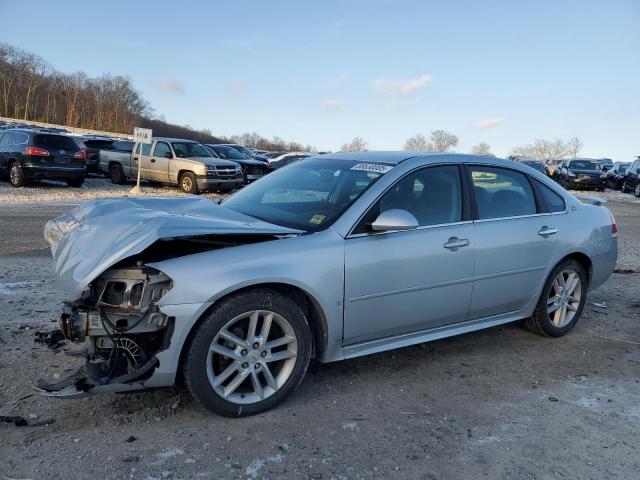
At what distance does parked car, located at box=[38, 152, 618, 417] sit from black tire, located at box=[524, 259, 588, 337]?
2 cm

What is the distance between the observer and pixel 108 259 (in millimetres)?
2982

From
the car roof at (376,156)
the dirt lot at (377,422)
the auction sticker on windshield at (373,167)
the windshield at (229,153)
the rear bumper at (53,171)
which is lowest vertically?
the dirt lot at (377,422)

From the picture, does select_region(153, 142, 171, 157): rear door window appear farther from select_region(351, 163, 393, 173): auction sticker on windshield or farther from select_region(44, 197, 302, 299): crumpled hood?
select_region(351, 163, 393, 173): auction sticker on windshield

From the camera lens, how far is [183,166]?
61.1 feet

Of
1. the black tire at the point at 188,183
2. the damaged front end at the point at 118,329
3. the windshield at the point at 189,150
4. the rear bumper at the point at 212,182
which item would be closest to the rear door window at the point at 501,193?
the damaged front end at the point at 118,329

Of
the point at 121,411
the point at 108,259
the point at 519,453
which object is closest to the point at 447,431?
the point at 519,453

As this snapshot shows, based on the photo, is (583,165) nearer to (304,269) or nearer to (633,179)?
(633,179)

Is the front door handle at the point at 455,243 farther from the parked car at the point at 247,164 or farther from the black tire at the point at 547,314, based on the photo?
the parked car at the point at 247,164

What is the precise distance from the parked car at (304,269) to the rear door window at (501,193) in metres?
0.01

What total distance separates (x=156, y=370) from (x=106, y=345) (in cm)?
34

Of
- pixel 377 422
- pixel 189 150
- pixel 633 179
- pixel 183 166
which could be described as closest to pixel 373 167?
pixel 377 422

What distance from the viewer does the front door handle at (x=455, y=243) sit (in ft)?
12.8

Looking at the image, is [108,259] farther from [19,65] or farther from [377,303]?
[19,65]

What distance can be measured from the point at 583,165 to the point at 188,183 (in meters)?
21.5
